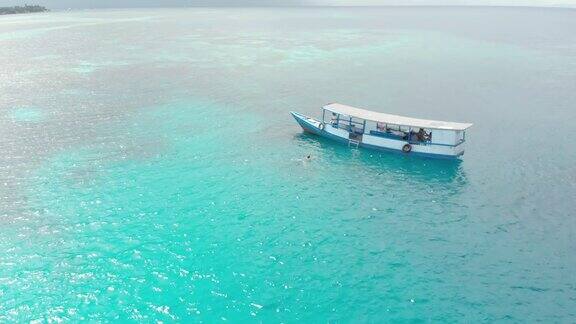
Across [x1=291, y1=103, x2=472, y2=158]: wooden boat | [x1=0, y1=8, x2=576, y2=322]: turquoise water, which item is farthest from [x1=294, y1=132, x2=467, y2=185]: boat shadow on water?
[x1=291, y1=103, x2=472, y2=158]: wooden boat

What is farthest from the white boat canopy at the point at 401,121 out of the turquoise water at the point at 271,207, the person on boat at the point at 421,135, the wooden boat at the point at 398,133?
the turquoise water at the point at 271,207

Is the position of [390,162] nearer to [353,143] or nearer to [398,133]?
[398,133]

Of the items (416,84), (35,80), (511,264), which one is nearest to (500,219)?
(511,264)

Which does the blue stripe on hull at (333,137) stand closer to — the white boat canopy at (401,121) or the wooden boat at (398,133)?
the wooden boat at (398,133)

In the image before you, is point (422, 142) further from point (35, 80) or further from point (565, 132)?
point (35, 80)

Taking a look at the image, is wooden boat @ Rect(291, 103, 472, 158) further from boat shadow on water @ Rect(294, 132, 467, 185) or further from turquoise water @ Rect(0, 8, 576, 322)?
turquoise water @ Rect(0, 8, 576, 322)

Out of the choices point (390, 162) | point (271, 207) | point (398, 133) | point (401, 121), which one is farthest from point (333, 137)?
point (271, 207)
